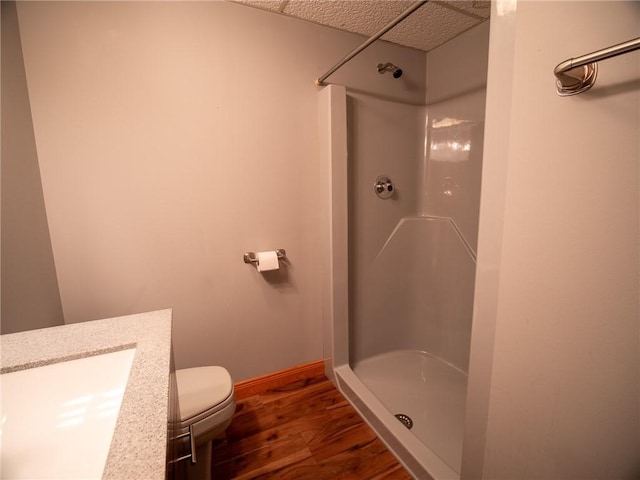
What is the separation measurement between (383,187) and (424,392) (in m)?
1.34

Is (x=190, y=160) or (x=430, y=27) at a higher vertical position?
(x=430, y=27)

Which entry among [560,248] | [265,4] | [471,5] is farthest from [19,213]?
[471,5]

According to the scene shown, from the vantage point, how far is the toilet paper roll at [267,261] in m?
1.53

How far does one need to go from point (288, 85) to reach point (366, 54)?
571 mm

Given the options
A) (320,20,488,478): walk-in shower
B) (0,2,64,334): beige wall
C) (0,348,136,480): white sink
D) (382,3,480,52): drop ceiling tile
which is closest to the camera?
(0,348,136,480): white sink

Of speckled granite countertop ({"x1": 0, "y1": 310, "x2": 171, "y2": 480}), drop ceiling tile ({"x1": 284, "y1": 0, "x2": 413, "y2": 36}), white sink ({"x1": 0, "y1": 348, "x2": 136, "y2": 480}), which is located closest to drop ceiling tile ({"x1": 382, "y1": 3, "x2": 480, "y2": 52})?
drop ceiling tile ({"x1": 284, "y1": 0, "x2": 413, "y2": 36})

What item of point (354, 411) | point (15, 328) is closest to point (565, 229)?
point (354, 411)

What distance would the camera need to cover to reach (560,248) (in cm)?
67

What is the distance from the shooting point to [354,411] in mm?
1550

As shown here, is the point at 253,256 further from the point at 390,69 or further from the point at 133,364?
the point at 390,69

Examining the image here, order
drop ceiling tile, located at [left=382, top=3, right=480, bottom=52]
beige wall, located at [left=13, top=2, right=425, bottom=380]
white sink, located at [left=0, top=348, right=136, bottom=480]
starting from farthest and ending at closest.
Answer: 1. drop ceiling tile, located at [left=382, top=3, right=480, bottom=52]
2. beige wall, located at [left=13, top=2, right=425, bottom=380]
3. white sink, located at [left=0, top=348, right=136, bottom=480]

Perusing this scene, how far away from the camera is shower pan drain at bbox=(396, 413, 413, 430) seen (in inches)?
56.6

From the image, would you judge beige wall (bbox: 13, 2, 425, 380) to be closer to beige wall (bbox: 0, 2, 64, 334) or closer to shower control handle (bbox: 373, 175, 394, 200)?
beige wall (bbox: 0, 2, 64, 334)

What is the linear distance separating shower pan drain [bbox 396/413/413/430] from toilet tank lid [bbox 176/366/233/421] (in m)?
0.94
